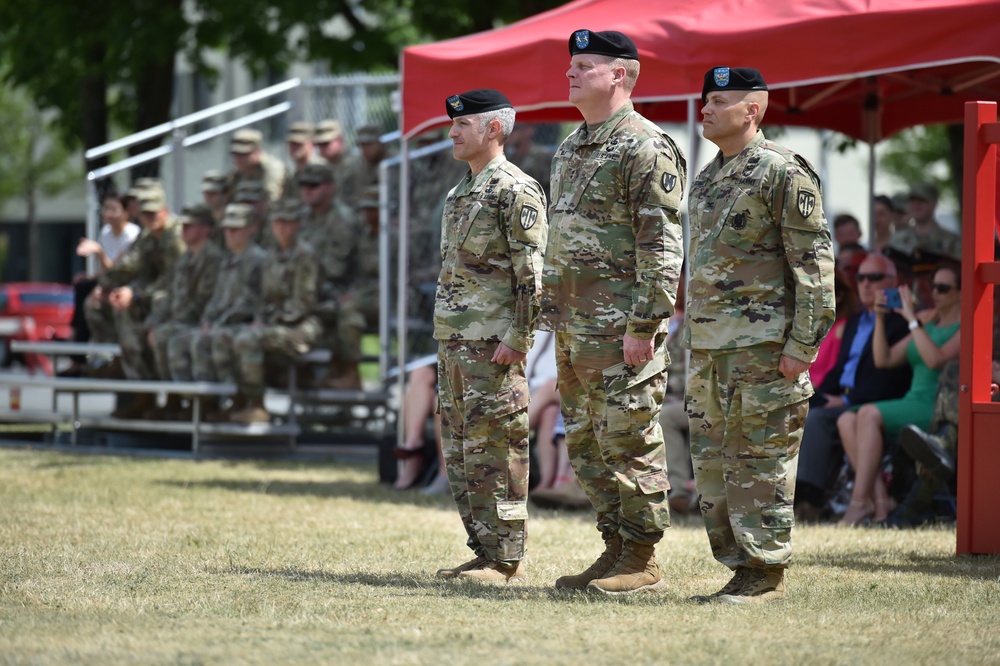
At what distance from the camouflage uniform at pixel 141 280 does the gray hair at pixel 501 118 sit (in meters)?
7.34

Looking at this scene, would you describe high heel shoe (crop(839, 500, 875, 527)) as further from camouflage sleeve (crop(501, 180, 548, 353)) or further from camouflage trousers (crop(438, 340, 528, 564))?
camouflage sleeve (crop(501, 180, 548, 353))

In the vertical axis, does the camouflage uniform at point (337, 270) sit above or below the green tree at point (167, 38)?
below

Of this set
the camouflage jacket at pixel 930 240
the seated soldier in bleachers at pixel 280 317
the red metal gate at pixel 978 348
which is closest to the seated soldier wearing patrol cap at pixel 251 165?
the seated soldier in bleachers at pixel 280 317

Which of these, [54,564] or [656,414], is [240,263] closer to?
[54,564]

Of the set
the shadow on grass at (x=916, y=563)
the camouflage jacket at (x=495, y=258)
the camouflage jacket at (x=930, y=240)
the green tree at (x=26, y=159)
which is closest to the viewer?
the camouflage jacket at (x=495, y=258)

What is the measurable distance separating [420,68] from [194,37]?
28.6ft

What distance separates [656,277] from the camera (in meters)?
5.38

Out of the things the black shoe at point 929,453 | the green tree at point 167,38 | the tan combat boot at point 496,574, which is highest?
the green tree at point 167,38

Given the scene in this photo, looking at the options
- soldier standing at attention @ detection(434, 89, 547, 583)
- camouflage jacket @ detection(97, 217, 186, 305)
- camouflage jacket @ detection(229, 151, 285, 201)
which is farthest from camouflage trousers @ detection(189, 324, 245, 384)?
soldier standing at attention @ detection(434, 89, 547, 583)

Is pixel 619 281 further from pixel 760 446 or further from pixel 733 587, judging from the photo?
pixel 733 587

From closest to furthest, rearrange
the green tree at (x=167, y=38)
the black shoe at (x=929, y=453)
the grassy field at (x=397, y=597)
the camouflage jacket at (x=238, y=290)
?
the grassy field at (x=397, y=597)
the black shoe at (x=929, y=453)
the camouflage jacket at (x=238, y=290)
the green tree at (x=167, y=38)

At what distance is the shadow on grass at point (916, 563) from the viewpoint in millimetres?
6363

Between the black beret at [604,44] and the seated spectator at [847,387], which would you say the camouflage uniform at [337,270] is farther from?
the black beret at [604,44]

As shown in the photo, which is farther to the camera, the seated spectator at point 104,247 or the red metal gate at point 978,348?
the seated spectator at point 104,247
